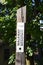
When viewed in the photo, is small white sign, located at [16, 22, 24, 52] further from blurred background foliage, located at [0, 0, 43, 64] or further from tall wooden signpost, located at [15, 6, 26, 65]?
blurred background foliage, located at [0, 0, 43, 64]

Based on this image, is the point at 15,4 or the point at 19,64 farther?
the point at 15,4

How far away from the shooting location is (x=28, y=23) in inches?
318

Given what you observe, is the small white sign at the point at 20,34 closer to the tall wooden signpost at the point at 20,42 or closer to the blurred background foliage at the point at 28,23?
the tall wooden signpost at the point at 20,42

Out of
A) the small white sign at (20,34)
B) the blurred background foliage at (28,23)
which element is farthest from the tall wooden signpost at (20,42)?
the blurred background foliage at (28,23)

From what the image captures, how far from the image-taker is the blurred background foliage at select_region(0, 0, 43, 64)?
820 cm

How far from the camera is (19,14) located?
Answer: 4.18 metres

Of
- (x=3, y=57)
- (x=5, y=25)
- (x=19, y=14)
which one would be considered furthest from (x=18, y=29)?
(x=3, y=57)

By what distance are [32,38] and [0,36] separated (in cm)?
143

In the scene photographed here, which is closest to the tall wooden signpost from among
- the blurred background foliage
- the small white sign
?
the small white sign

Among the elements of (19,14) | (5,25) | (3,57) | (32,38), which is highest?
(19,14)

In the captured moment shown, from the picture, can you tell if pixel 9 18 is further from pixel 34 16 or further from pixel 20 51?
pixel 20 51

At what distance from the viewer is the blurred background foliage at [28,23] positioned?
8.20m

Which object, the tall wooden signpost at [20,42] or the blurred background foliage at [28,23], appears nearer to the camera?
the tall wooden signpost at [20,42]

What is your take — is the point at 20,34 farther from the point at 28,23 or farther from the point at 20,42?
the point at 28,23
